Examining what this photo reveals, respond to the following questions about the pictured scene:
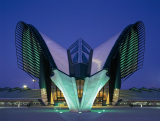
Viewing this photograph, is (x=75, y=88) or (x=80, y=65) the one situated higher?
(x=80, y=65)

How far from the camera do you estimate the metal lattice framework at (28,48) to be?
137ft

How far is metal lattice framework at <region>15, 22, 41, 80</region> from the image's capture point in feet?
137

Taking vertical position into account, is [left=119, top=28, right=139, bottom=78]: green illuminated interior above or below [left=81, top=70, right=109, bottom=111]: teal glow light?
above

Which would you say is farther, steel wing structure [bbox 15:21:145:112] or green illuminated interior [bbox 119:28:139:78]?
green illuminated interior [bbox 119:28:139:78]

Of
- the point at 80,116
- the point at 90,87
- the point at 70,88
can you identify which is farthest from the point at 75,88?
the point at 80,116

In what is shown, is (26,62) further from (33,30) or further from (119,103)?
(119,103)

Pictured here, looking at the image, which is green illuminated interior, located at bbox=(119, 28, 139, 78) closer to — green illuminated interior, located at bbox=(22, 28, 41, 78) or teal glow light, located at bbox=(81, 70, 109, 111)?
teal glow light, located at bbox=(81, 70, 109, 111)

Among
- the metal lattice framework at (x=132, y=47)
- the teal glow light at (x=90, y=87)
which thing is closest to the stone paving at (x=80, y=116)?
the teal glow light at (x=90, y=87)

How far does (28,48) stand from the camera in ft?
151

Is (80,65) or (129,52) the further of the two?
(129,52)

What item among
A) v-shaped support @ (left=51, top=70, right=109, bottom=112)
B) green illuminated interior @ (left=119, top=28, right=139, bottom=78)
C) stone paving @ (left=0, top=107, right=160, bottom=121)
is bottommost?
stone paving @ (left=0, top=107, right=160, bottom=121)

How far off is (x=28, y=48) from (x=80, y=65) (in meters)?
23.4

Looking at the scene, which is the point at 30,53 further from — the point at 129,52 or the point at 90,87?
the point at 90,87

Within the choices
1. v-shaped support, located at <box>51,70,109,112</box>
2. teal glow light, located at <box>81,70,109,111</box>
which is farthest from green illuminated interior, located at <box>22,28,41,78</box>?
teal glow light, located at <box>81,70,109,111</box>
